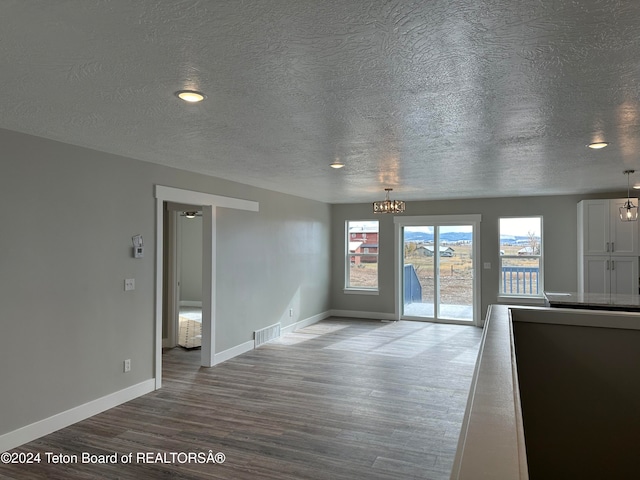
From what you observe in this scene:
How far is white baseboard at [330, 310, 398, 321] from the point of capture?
8844mm

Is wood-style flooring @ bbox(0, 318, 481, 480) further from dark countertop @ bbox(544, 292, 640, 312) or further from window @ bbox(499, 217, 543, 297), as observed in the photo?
window @ bbox(499, 217, 543, 297)

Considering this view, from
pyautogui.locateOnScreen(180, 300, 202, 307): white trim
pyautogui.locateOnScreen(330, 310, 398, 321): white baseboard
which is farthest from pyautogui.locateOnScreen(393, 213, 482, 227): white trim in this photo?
pyautogui.locateOnScreen(180, 300, 202, 307): white trim

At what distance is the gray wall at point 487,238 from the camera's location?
748 cm

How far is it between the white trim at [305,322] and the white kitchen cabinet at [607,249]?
466 centimetres

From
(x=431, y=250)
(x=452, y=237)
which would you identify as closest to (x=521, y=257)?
(x=452, y=237)

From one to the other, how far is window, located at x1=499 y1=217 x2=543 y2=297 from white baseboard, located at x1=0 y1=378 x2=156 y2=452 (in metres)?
6.28

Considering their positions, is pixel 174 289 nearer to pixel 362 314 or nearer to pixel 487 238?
pixel 362 314

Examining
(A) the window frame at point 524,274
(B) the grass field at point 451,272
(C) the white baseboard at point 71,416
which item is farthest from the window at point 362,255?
(C) the white baseboard at point 71,416

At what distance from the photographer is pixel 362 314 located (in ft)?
29.8

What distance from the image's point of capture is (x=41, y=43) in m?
1.84

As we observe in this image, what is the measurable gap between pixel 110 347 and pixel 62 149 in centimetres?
186

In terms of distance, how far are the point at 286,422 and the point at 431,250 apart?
221 inches

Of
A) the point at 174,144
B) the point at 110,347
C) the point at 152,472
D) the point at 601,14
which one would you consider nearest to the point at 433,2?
the point at 601,14

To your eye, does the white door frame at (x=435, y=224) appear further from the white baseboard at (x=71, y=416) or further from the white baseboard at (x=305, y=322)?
the white baseboard at (x=71, y=416)
